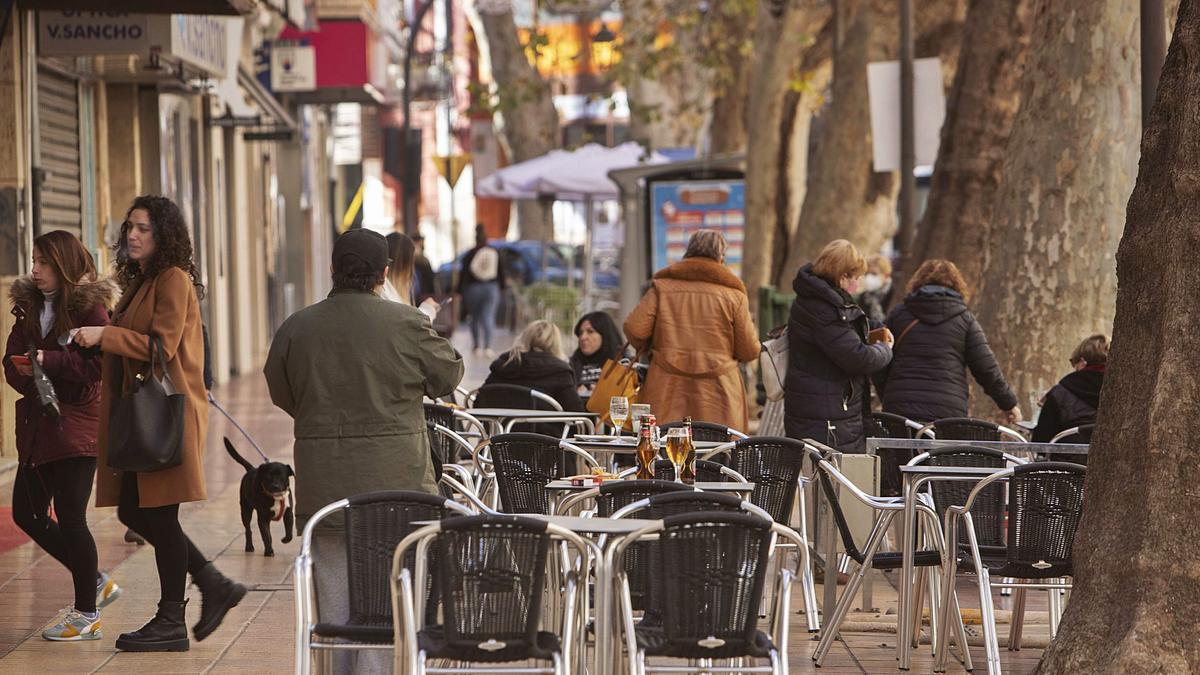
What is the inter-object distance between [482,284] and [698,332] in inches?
708

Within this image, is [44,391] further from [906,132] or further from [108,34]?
[906,132]

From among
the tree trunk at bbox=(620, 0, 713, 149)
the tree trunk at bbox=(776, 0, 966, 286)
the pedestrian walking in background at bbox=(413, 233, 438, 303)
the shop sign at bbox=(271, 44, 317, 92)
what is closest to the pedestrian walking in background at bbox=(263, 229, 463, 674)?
the tree trunk at bbox=(776, 0, 966, 286)

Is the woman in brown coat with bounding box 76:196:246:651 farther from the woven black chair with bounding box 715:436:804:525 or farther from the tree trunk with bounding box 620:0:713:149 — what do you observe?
the tree trunk with bounding box 620:0:713:149

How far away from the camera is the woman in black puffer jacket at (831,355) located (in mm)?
9539

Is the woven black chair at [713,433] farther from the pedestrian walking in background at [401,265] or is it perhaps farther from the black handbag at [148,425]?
the black handbag at [148,425]

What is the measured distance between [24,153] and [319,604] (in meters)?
8.89

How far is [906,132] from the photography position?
15.6m

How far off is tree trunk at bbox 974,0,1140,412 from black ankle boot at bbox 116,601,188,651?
6256mm

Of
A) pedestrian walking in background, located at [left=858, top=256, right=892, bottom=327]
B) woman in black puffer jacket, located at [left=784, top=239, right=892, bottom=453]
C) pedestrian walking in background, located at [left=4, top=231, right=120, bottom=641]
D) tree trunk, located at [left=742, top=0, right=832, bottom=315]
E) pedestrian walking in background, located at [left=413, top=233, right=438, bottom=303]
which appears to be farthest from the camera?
pedestrian walking in background, located at [left=413, top=233, right=438, bottom=303]

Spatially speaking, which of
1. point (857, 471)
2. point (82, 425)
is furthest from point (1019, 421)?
point (82, 425)

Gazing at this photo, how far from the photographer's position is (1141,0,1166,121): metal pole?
32.3 feet

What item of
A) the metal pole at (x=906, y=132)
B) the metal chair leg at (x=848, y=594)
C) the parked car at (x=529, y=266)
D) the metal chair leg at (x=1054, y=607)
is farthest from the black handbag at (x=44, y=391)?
the parked car at (x=529, y=266)

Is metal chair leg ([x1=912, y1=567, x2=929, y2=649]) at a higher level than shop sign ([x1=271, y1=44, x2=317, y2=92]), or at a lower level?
lower

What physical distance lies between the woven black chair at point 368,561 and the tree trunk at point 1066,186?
7.11m
